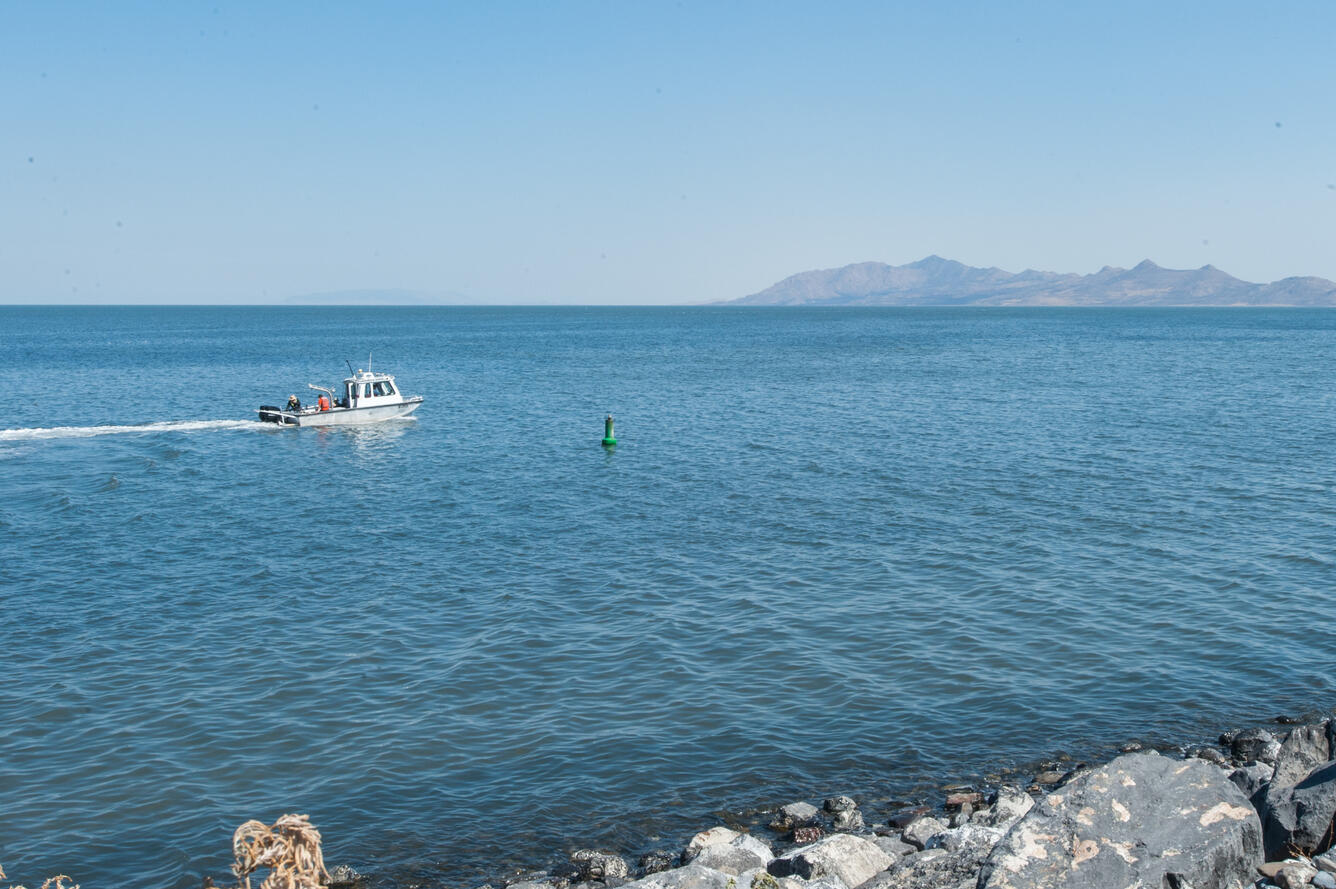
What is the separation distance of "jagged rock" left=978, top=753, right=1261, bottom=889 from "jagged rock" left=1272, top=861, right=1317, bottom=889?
0.26m

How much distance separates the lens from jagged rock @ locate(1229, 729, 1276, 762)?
1812 cm

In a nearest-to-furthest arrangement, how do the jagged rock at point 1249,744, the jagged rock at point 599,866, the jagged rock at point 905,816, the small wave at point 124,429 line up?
the jagged rock at point 599,866 < the jagged rock at point 905,816 < the jagged rock at point 1249,744 < the small wave at point 124,429

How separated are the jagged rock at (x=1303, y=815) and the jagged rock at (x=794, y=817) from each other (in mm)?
6292

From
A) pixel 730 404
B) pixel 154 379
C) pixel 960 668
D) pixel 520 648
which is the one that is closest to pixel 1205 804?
pixel 960 668

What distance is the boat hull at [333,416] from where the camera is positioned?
2352 inches

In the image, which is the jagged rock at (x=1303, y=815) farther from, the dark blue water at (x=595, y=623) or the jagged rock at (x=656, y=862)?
the jagged rock at (x=656, y=862)

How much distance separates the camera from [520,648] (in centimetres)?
2355

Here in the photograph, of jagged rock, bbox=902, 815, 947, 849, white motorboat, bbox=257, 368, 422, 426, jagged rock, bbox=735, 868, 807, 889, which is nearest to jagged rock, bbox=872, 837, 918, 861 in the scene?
jagged rock, bbox=902, 815, 947, 849

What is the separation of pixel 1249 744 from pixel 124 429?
5863cm

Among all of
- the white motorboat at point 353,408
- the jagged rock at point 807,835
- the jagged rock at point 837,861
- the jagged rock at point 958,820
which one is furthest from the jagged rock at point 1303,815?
the white motorboat at point 353,408

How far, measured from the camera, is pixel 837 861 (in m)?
13.5

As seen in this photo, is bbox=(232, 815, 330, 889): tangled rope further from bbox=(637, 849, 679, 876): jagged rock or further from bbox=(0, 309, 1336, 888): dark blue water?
bbox=(637, 849, 679, 876): jagged rock

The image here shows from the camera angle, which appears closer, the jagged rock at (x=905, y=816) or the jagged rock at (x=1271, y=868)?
the jagged rock at (x=1271, y=868)

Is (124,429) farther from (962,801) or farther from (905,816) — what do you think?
(962,801)
